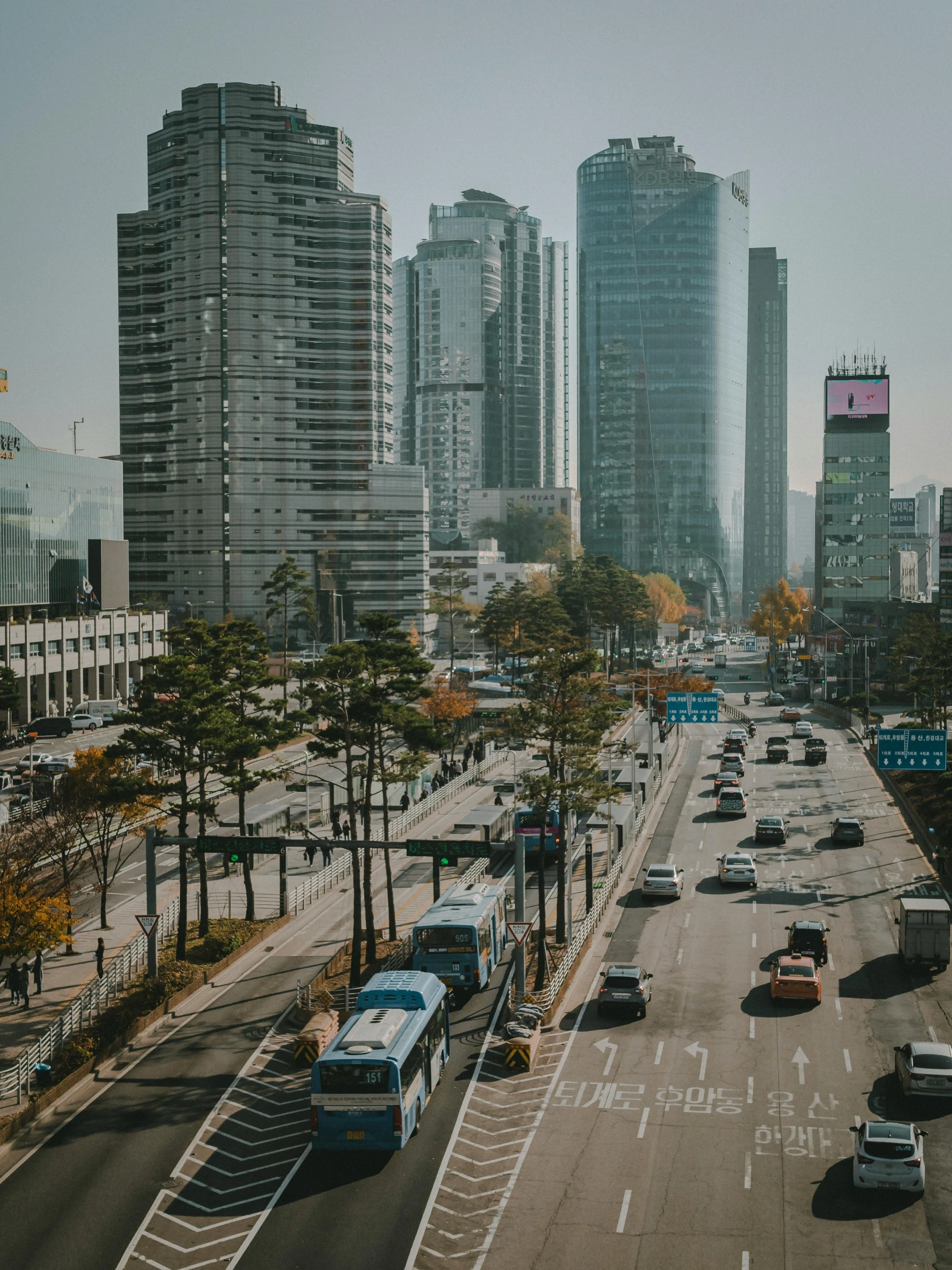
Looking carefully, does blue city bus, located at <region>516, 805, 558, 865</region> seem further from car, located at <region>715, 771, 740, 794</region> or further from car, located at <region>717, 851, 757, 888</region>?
car, located at <region>715, 771, 740, 794</region>

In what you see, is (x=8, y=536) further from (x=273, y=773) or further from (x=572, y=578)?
(x=273, y=773)

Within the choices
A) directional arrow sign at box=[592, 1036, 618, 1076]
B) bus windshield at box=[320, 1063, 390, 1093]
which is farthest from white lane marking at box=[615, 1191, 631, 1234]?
directional arrow sign at box=[592, 1036, 618, 1076]

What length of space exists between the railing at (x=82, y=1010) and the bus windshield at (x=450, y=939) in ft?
36.8

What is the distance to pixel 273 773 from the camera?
56.0 metres

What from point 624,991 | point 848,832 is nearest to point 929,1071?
point 624,991

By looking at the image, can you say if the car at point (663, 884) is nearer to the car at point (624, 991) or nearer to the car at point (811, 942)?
the car at point (811, 942)

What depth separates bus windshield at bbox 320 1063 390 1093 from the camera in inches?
1186

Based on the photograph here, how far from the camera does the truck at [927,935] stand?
46.6m

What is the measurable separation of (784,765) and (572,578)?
217 feet

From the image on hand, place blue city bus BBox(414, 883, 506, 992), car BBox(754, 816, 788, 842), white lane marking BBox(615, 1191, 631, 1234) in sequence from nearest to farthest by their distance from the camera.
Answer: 1. white lane marking BBox(615, 1191, 631, 1234)
2. blue city bus BBox(414, 883, 506, 992)
3. car BBox(754, 816, 788, 842)

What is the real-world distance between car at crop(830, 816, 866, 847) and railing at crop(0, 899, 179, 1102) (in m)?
38.4

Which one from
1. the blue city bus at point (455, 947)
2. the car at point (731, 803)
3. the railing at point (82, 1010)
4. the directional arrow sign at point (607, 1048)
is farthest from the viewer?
the car at point (731, 803)

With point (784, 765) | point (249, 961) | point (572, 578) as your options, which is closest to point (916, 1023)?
point (249, 961)

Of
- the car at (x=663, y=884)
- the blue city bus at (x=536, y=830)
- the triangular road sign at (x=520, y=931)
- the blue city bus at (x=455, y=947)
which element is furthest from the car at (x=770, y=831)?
the triangular road sign at (x=520, y=931)
